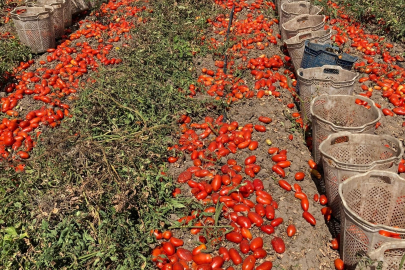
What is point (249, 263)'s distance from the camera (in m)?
3.02

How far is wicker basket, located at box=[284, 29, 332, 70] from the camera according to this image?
Result: 5512 mm

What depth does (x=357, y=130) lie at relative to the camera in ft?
12.3

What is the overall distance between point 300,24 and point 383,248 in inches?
188

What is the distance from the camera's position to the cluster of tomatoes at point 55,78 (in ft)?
15.3

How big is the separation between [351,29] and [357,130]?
3.91m

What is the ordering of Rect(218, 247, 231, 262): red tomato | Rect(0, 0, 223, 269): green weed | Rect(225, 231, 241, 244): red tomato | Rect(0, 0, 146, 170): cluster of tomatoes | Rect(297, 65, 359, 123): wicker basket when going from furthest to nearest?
Rect(0, 0, 146, 170): cluster of tomatoes
Rect(297, 65, 359, 123): wicker basket
Rect(225, 231, 241, 244): red tomato
Rect(218, 247, 231, 262): red tomato
Rect(0, 0, 223, 269): green weed

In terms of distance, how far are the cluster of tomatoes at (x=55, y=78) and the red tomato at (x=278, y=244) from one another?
2.78 m

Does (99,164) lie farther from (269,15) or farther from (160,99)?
(269,15)

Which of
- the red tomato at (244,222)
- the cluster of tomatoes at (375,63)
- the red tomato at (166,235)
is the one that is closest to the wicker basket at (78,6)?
the cluster of tomatoes at (375,63)

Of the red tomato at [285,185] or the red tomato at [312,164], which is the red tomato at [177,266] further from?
the red tomato at [312,164]

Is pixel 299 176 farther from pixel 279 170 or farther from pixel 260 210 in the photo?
pixel 260 210

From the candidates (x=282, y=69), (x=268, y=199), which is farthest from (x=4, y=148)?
(x=282, y=69)


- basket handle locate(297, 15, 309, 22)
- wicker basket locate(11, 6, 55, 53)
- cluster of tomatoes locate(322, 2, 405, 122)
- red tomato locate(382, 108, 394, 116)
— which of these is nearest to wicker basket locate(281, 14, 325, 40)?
basket handle locate(297, 15, 309, 22)

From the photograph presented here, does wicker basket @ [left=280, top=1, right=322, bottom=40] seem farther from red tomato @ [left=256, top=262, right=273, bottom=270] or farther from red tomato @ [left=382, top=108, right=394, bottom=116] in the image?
red tomato @ [left=256, top=262, right=273, bottom=270]
